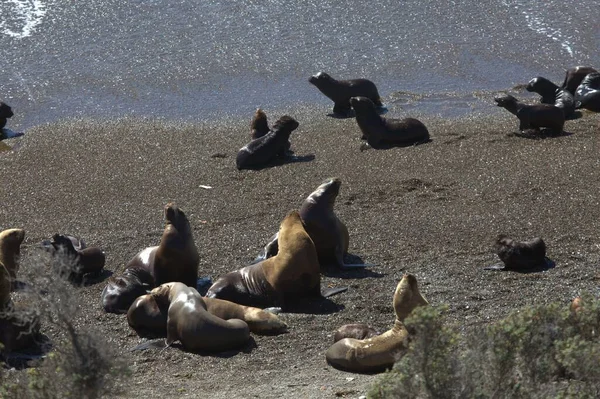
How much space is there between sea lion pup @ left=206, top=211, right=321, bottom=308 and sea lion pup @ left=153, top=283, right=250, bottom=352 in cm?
80

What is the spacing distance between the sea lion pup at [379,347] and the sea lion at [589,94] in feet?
28.6

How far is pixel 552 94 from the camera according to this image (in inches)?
611

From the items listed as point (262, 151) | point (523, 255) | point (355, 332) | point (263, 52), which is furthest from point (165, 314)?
point (263, 52)

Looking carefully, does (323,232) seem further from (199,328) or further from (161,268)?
(199,328)

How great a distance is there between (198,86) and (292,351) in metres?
10.0

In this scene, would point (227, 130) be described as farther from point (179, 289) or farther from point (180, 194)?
point (179, 289)

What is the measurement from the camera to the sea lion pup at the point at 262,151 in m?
13.7

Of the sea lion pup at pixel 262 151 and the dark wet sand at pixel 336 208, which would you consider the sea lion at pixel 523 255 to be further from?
the sea lion pup at pixel 262 151

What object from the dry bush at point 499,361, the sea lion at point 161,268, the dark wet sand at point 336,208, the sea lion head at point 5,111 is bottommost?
the dark wet sand at point 336,208

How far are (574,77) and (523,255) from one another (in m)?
7.51

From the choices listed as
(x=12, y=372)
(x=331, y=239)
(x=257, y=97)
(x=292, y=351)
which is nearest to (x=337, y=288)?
(x=331, y=239)

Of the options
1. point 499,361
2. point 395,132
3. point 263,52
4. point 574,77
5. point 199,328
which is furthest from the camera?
point 263,52

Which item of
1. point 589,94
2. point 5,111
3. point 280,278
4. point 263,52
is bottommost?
point 589,94

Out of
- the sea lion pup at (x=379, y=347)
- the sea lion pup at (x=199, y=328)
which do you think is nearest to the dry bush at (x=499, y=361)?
the sea lion pup at (x=379, y=347)
